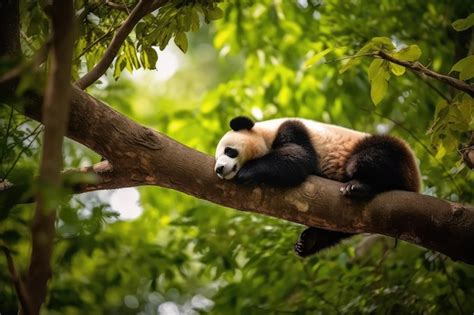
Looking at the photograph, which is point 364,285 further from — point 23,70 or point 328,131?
point 23,70

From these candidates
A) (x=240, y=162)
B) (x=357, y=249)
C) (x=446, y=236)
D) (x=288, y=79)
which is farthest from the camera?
(x=288, y=79)

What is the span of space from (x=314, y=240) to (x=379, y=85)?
221 centimetres

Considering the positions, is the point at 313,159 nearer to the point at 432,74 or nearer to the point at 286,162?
the point at 286,162

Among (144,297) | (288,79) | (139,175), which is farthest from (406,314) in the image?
(144,297)

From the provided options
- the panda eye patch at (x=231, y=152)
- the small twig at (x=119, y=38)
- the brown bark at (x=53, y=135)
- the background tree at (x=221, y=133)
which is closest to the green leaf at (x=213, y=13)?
the background tree at (x=221, y=133)

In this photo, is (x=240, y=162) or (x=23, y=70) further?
(x=240, y=162)

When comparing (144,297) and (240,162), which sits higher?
(240,162)

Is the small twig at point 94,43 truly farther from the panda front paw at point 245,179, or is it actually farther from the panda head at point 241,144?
the panda front paw at point 245,179

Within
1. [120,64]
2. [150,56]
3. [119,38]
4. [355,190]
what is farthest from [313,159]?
[119,38]

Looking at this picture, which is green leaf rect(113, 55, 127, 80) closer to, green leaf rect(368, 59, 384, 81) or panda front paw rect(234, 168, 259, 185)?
panda front paw rect(234, 168, 259, 185)

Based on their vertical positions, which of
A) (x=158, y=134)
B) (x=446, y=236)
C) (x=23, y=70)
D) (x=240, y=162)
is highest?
(x=23, y=70)

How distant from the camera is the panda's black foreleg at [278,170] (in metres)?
4.60

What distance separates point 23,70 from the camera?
2.23 metres

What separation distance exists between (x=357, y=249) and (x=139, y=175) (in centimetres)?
388
